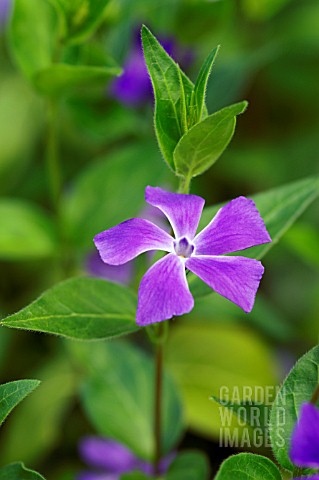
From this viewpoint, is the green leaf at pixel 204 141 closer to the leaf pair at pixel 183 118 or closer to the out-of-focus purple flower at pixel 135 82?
the leaf pair at pixel 183 118

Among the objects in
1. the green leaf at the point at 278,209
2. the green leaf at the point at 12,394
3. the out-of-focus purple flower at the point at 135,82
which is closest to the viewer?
the green leaf at the point at 12,394

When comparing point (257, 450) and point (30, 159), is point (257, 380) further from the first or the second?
point (30, 159)

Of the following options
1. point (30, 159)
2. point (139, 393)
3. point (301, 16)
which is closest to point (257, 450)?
point (139, 393)

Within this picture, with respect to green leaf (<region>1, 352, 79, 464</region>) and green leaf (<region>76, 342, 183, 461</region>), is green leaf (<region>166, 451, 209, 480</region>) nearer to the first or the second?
green leaf (<region>76, 342, 183, 461</region>)

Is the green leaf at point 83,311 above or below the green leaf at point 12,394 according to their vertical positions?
above

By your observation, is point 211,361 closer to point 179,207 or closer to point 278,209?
point 278,209

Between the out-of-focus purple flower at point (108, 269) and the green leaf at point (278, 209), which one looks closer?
the green leaf at point (278, 209)

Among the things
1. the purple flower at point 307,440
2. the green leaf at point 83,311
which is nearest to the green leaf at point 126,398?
the green leaf at point 83,311
